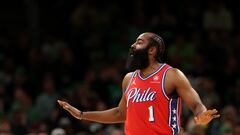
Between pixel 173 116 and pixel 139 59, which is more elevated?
pixel 139 59

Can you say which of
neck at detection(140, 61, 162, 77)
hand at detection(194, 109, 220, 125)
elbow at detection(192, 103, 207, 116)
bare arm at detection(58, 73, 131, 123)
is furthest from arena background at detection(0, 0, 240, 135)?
hand at detection(194, 109, 220, 125)

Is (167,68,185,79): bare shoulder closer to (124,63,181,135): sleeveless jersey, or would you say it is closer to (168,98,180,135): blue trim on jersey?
(124,63,181,135): sleeveless jersey

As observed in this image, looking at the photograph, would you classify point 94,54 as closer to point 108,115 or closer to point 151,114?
point 108,115

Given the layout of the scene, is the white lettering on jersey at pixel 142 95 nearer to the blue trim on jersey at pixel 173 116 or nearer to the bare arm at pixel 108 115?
the blue trim on jersey at pixel 173 116

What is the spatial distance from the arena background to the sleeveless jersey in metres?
4.22

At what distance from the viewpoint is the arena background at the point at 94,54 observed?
1122cm

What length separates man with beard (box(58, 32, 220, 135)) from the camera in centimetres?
583

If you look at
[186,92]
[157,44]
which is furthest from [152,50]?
[186,92]

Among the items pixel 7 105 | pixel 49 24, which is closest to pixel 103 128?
pixel 7 105

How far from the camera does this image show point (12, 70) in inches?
515

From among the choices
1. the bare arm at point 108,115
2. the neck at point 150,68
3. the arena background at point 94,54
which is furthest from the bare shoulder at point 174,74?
the arena background at point 94,54

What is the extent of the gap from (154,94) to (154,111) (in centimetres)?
15

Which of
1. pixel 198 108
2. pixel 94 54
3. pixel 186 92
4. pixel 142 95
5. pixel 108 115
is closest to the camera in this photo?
pixel 198 108

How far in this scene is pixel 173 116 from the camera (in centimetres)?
588
